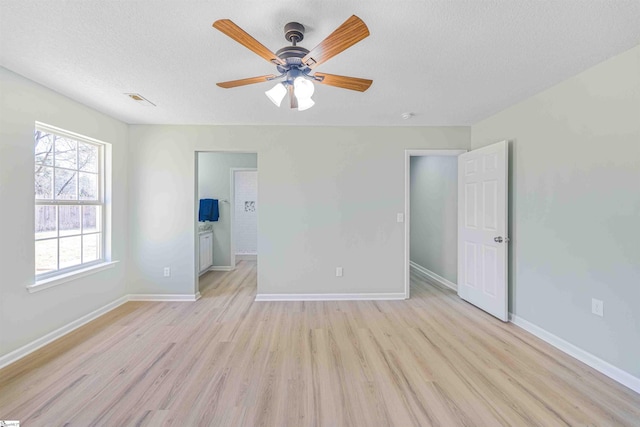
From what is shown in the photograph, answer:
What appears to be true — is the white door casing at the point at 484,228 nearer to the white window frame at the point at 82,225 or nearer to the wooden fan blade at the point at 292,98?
the wooden fan blade at the point at 292,98

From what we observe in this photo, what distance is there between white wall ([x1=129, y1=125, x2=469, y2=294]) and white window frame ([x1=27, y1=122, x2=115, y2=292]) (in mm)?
340

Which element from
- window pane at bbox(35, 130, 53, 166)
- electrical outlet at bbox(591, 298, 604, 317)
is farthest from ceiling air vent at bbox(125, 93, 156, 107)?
electrical outlet at bbox(591, 298, 604, 317)

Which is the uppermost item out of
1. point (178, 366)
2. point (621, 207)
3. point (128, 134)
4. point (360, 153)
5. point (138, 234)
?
point (128, 134)

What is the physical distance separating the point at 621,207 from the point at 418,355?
1905 mm

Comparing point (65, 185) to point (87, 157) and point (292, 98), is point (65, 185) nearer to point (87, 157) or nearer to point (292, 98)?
point (87, 157)

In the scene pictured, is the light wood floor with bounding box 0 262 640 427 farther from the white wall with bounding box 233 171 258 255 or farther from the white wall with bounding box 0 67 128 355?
the white wall with bounding box 233 171 258 255

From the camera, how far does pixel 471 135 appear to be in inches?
148

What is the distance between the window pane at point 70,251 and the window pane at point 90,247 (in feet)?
0.25

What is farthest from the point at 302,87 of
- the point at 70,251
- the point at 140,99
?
the point at 70,251

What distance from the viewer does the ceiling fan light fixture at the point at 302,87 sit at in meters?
1.76

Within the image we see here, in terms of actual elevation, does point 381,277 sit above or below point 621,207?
below

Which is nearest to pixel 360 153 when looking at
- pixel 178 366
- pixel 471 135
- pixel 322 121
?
pixel 322 121

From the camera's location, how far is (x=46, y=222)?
8.60 feet

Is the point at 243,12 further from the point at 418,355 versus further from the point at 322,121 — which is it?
the point at 418,355
